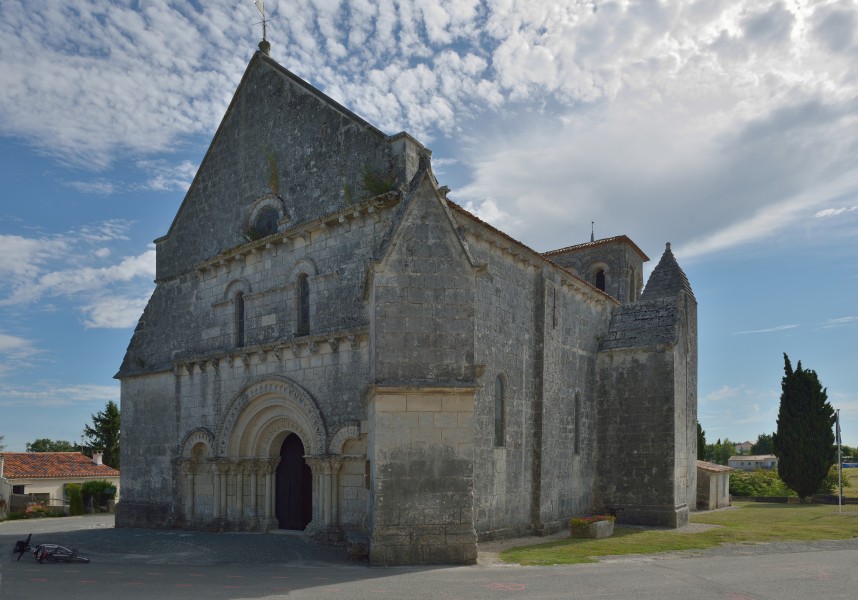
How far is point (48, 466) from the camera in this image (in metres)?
36.4

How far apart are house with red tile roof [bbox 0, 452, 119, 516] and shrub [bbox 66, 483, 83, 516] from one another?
9.96 feet

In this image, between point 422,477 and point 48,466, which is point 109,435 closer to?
point 48,466

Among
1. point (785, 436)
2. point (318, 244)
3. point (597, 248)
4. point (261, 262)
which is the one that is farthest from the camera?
point (785, 436)

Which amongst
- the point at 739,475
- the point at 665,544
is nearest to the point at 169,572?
the point at 665,544

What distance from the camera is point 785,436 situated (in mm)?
34719

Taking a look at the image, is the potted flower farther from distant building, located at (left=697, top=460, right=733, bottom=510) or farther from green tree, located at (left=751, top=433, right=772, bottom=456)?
green tree, located at (left=751, top=433, right=772, bottom=456)

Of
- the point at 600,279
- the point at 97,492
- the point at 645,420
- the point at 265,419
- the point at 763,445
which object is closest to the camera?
the point at 265,419

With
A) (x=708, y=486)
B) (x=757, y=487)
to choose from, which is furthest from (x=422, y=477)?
→ (x=757, y=487)

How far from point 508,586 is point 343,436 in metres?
6.07

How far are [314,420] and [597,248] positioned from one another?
18.6 m

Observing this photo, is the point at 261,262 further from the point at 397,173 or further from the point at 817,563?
the point at 817,563

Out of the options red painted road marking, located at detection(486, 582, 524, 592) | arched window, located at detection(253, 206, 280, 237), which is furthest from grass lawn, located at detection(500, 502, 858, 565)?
arched window, located at detection(253, 206, 280, 237)

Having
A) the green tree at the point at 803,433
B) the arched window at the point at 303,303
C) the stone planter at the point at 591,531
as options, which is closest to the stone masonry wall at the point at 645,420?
the stone planter at the point at 591,531

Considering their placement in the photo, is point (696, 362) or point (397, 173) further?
point (696, 362)
